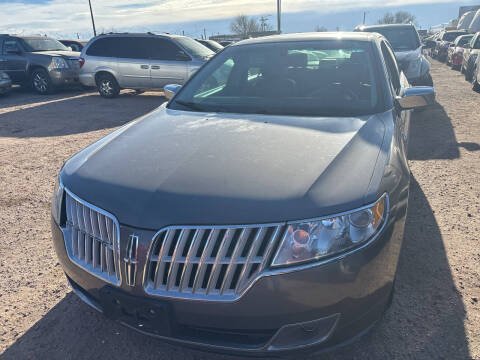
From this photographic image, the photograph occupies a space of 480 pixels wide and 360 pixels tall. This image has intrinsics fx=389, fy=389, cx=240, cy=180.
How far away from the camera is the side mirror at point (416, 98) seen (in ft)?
10.3

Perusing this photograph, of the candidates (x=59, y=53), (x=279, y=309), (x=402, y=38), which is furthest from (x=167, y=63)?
(x=279, y=309)

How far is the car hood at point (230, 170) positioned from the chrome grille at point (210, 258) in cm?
6

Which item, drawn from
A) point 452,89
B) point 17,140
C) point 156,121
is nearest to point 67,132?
point 17,140

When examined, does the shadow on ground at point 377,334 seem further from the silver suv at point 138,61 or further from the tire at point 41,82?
the tire at point 41,82

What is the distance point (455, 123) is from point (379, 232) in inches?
254

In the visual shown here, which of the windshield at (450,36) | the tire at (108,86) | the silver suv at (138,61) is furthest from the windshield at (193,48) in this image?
the windshield at (450,36)

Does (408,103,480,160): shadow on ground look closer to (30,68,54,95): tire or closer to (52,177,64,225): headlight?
(52,177,64,225): headlight

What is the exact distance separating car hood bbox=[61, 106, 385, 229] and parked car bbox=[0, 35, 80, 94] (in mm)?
10622

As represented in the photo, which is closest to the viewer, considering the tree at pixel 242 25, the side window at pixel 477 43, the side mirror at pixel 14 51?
the side window at pixel 477 43

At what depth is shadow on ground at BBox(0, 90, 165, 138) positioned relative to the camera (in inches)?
316

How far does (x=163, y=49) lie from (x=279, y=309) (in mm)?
10414

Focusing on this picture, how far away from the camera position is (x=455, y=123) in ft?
23.7

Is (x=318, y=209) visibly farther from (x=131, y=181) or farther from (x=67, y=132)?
(x=67, y=132)

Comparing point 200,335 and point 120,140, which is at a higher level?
point 120,140
